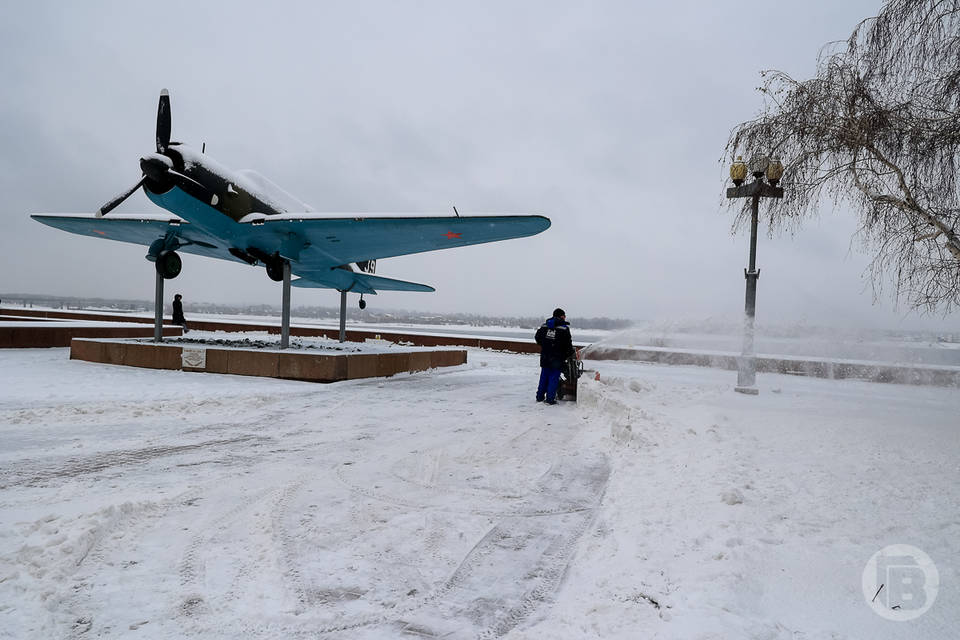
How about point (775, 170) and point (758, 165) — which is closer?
point (775, 170)

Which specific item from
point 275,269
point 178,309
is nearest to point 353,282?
point 275,269

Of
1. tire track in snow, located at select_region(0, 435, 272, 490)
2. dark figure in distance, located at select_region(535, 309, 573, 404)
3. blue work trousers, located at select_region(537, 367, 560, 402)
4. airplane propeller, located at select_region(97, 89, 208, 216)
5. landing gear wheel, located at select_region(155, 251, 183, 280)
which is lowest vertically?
tire track in snow, located at select_region(0, 435, 272, 490)

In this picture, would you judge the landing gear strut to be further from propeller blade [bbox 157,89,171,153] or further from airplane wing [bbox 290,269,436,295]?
propeller blade [bbox 157,89,171,153]

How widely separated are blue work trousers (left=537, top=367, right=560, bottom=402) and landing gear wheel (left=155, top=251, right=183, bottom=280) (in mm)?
10385

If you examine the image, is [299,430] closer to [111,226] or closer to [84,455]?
[84,455]

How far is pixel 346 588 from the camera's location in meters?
2.92

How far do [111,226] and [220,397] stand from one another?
9867mm

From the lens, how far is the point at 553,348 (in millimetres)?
9852

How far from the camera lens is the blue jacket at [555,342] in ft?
32.2

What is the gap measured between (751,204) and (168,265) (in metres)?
14.5

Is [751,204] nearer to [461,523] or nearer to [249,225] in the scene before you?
[461,523]

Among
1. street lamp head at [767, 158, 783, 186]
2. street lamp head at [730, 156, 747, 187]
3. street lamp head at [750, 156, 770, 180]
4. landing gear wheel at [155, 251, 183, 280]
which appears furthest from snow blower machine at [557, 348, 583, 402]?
landing gear wheel at [155, 251, 183, 280]

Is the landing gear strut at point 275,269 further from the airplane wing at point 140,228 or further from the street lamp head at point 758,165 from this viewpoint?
the street lamp head at point 758,165

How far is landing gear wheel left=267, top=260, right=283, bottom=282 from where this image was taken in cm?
1409
